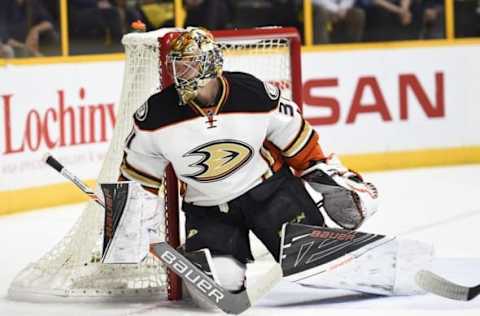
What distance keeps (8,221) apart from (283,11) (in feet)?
8.13

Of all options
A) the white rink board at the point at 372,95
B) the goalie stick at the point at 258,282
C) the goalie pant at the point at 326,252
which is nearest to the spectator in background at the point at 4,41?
the white rink board at the point at 372,95

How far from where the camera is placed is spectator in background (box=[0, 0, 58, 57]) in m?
7.08

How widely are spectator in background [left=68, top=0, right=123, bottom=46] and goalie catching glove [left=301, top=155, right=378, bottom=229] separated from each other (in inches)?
130

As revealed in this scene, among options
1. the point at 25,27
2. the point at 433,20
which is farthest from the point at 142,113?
the point at 433,20

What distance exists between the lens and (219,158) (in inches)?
168

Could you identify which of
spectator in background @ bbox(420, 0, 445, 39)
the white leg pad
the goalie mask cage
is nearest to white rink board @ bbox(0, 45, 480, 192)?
spectator in background @ bbox(420, 0, 445, 39)

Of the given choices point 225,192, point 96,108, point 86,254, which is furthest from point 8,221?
point 225,192

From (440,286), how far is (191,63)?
1020 millimetres

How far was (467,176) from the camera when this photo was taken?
7.97 meters

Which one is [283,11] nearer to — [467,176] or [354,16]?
[354,16]

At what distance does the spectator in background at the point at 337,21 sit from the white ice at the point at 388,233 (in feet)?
2.94

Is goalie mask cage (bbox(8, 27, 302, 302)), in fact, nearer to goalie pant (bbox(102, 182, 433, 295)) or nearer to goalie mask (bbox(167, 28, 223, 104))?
goalie mask (bbox(167, 28, 223, 104))

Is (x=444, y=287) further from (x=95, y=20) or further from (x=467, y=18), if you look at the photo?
(x=467, y=18)

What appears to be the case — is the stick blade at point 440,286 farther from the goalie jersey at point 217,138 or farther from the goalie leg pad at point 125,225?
the goalie leg pad at point 125,225
